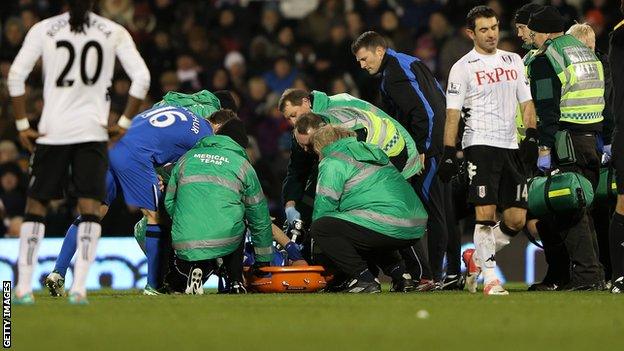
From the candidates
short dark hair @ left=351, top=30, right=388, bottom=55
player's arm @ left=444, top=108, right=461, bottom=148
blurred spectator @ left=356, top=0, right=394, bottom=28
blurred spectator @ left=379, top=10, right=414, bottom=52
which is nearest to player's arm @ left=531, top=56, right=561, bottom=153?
player's arm @ left=444, top=108, right=461, bottom=148

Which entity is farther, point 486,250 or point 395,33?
point 395,33

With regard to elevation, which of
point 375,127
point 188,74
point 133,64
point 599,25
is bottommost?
point 375,127

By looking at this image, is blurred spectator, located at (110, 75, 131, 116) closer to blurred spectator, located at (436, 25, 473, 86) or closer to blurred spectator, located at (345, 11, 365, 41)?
blurred spectator, located at (345, 11, 365, 41)

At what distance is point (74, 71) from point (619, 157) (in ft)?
12.9

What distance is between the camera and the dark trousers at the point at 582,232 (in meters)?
11.4

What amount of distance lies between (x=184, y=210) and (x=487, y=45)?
2511 millimetres

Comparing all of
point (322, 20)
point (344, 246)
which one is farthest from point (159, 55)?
point (344, 246)

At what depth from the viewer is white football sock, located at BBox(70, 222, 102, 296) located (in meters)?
9.08

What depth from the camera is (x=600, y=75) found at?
1141 cm

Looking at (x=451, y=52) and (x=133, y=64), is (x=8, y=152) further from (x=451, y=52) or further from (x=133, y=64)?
(x=133, y=64)

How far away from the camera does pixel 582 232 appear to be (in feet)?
37.4

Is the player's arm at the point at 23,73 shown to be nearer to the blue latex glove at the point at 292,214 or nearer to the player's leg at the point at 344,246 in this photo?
the player's leg at the point at 344,246

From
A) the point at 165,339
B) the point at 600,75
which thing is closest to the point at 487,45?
the point at 600,75

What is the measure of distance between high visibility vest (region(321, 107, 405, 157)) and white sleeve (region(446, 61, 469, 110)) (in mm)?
1242
